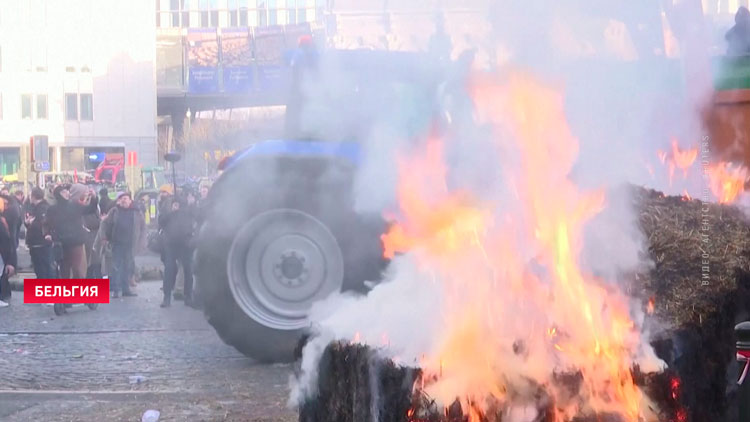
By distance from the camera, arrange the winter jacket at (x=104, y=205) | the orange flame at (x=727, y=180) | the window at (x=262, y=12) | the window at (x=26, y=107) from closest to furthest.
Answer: the orange flame at (x=727, y=180) → the window at (x=262, y=12) → the winter jacket at (x=104, y=205) → the window at (x=26, y=107)

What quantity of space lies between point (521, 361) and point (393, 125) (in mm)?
2460

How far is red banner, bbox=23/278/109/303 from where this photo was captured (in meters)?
11.4

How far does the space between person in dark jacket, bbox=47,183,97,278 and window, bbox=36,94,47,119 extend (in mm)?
42483

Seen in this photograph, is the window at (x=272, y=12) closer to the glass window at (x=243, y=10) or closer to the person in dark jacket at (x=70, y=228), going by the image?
the glass window at (x=243, y=10)

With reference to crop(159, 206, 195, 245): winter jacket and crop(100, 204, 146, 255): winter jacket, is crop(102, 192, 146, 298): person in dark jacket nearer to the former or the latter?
crop(100, 204, 146, 255): winter jacket

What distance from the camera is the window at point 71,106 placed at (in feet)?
169

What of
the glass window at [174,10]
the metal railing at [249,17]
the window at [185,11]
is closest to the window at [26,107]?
the glass window at [174,10]

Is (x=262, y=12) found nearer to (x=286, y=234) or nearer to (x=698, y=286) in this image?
(x=286, y=234)

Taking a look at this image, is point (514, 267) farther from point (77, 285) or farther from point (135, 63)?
point (135, 63)

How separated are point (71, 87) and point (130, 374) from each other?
47595mm

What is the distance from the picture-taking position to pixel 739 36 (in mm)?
5801

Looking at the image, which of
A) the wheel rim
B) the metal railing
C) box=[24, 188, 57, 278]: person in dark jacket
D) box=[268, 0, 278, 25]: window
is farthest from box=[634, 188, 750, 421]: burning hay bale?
box=[24, 188, 57, 278]: person in dark jacket

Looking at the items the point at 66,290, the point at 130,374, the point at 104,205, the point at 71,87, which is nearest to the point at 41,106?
the point at 71,87

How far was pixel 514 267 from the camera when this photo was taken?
3.83m
